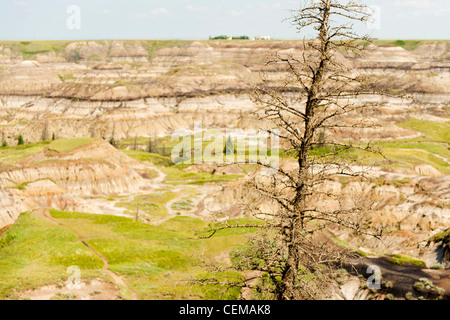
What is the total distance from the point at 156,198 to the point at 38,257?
162 feet

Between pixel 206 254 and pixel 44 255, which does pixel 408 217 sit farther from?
pixel 44 255

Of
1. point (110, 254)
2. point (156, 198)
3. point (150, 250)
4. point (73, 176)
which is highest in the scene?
point (110, 254)

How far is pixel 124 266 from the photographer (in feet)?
81.4

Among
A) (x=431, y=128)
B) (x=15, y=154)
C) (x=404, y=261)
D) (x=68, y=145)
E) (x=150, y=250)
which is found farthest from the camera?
(x=431, y=128)

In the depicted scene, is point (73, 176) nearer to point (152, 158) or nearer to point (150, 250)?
point (152, 158)

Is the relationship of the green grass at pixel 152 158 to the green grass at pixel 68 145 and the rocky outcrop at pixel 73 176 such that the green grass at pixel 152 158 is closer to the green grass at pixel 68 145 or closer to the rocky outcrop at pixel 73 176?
the rocky outcrop at pixel 73 176

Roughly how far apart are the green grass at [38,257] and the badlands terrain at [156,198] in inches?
4.4

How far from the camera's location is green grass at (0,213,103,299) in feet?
66.9

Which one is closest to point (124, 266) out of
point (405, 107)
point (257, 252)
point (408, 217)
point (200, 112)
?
point (257, 252)

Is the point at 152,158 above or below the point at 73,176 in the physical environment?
below

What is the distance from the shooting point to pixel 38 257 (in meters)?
24.3

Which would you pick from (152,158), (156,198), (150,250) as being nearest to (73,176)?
(156,198)

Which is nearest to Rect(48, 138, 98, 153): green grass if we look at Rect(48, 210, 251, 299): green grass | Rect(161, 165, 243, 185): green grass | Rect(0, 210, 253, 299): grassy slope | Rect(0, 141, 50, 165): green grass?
Rect(0, 141, 50, 165): green grass

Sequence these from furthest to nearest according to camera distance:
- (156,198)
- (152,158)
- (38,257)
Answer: (152,158) < (156,198) < (38,257)
